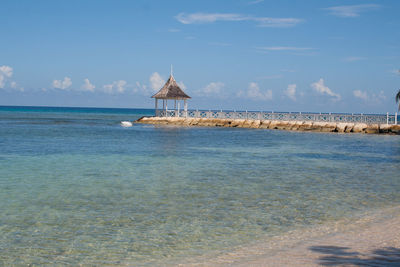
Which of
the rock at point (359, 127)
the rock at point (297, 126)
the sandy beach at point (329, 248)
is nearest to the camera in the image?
the sandy beach at point (329, 248)

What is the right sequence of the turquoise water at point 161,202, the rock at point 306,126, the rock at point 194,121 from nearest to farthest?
the turquoise water at point 161,202 < the rock at point 306,126 < the rock at point 194,121

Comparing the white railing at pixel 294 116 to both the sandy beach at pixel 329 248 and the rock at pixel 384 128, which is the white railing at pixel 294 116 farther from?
the sandy beach at pixel 329 248

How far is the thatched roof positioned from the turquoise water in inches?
1223

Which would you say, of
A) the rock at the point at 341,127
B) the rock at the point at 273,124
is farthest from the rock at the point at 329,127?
the rock at the point at 273,124

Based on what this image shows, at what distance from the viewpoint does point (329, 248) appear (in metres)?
6.14

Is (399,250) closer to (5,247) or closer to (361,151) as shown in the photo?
(5,247)

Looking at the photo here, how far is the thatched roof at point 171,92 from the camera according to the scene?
4850 cm

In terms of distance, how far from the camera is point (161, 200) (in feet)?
31.0

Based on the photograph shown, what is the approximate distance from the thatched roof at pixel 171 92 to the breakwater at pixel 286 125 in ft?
9.94

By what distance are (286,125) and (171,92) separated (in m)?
14.1

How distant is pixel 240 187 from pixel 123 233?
16.2ft

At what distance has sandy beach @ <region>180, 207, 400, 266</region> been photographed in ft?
18.2

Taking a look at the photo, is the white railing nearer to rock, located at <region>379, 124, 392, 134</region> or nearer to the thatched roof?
rock, located at <region>379, 124, 392, 134</region>

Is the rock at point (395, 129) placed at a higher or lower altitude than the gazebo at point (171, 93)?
lower
